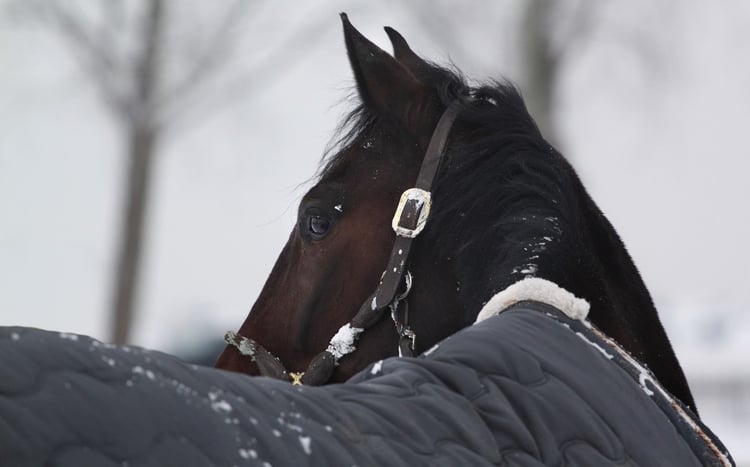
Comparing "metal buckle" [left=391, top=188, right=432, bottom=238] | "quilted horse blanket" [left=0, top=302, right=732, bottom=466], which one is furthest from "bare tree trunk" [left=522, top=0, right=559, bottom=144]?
"quilted horse blanket" [left=0, top=302, right=732, bottom=466]

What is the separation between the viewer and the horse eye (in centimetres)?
276

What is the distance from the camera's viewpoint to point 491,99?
2.77 m

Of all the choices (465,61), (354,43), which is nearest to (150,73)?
(465,61)

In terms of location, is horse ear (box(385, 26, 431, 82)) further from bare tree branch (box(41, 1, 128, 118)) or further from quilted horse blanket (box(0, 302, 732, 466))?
bare tree branch (box(41, 1, 128, 118))

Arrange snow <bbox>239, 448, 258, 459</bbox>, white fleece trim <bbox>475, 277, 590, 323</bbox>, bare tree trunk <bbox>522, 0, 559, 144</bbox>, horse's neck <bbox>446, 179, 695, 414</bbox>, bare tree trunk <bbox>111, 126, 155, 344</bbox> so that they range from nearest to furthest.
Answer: snow <bbox>239, 448, 258, 459</bbox>
white fleece trim <bbox>475, 277, 590, 323</bbox>
horse's neck <bbox>446, 179, 695, 414</bbox>
bare tree trunk <bbox>522, 0, 559, 144</bbox>
bare tree trunk <bbox>111, 126, 155, 344</bbox>

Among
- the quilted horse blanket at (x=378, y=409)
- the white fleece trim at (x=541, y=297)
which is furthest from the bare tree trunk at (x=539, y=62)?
the quilted horse blanket at (x=378, y=409)

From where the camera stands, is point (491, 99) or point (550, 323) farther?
point (491, 99)

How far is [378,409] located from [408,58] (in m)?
1.50

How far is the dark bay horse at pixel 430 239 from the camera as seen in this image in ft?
7.99

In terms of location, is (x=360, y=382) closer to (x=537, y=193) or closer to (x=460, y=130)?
(x=537, y=193)

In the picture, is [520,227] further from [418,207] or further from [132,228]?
[132,228]

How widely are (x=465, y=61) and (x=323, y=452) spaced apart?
1088 cm

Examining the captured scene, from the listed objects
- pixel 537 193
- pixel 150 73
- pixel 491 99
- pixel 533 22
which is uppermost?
pixel 533 22

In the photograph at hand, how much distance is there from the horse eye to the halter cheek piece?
0.21 metres
